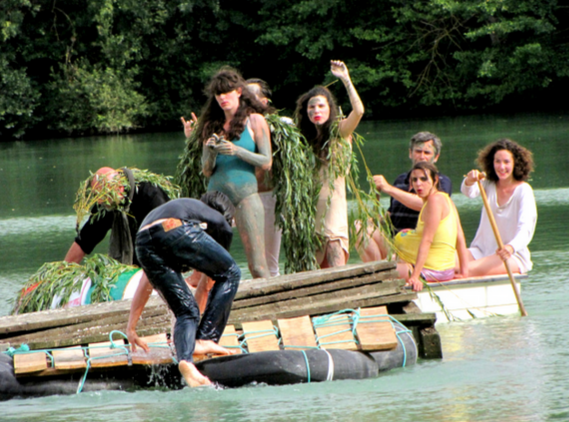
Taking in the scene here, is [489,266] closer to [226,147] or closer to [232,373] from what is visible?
[226,147]

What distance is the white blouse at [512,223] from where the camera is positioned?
6391 millimetres

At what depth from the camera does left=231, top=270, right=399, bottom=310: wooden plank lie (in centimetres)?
566

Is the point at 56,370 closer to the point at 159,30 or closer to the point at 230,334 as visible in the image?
the point at 230,334

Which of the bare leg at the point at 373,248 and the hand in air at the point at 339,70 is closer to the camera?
the hand in air at the point at 339,70

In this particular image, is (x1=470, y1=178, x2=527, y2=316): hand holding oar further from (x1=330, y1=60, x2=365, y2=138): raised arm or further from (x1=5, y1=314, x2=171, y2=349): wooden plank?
(x1=5, y1=314, x2=171, y2=349): wooden plank

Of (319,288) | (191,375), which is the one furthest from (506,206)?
(191,375)

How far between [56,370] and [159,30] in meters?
29.5

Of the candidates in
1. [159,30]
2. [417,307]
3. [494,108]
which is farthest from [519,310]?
[159,30]

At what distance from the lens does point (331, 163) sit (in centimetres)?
649

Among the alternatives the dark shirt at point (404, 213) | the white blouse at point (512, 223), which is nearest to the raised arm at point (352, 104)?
the dark shirt at point (404, 213)

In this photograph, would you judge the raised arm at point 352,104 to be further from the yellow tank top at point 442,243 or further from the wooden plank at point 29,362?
the wooden plank at point 29,362

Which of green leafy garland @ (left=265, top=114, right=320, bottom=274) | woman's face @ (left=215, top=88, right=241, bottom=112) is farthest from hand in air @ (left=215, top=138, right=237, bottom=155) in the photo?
green leafy garland @ (left=265, top=114, right=320, bottom=274)

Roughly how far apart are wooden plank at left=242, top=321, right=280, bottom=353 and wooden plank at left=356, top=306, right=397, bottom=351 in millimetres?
499

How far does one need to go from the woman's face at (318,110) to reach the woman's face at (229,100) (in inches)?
25.6
